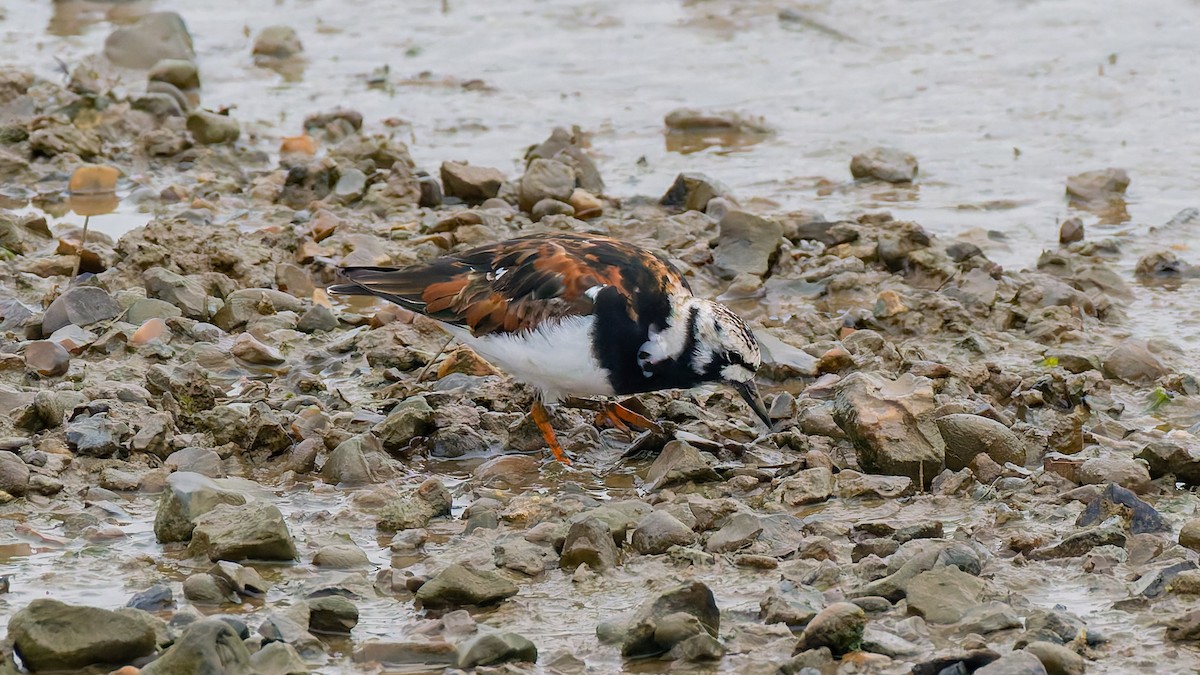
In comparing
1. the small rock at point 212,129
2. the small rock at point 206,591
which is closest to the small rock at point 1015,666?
the small rock at point 206,591

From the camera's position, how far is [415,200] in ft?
28.5

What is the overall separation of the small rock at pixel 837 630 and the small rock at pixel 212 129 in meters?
7.09

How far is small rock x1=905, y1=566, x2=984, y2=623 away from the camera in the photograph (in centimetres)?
394

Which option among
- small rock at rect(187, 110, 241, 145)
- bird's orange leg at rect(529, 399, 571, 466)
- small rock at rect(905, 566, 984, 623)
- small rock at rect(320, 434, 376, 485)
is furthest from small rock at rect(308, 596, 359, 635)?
small rock at rect(187, 110, 241, 145)

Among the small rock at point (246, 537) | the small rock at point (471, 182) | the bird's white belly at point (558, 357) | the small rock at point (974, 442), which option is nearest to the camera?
the small rock at point (246, 537)

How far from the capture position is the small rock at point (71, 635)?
3.55 metres

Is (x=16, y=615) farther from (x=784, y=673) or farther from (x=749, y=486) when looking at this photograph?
(x=749, y=486)

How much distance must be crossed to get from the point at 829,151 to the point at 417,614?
6678 millimetres

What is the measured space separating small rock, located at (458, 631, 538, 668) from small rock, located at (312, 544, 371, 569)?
2.66 feet

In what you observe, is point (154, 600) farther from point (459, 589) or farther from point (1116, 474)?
point (1116, 474)

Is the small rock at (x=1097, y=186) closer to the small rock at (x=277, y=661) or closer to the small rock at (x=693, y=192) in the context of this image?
the small rock at (x=693, y=192)

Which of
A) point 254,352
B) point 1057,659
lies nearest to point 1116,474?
point 1057,659

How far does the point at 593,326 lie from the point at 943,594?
77.1 inches

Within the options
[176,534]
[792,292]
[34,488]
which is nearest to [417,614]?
[176,534]
